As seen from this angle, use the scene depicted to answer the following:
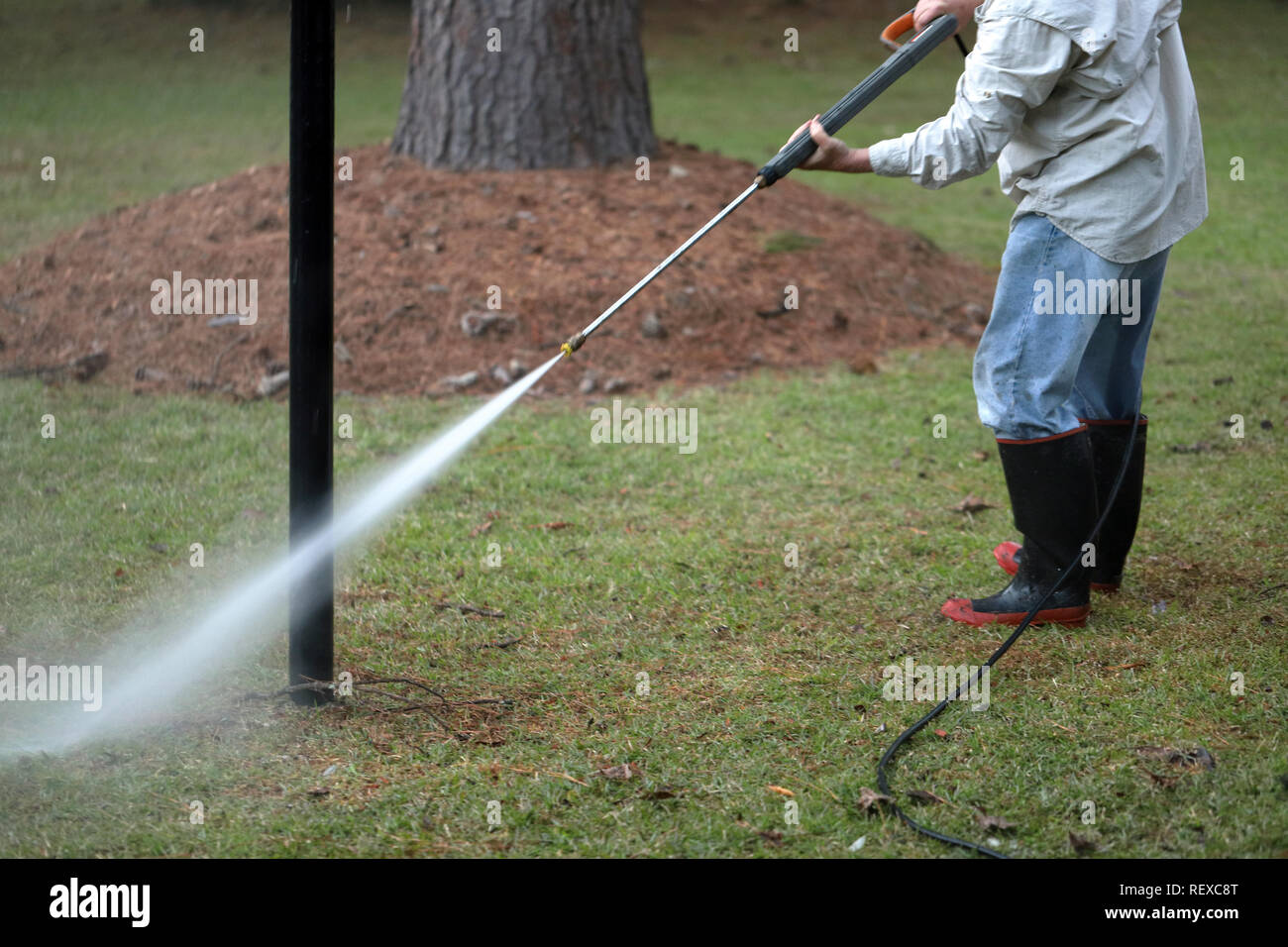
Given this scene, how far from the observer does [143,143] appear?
11.3 meters

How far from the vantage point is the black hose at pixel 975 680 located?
2668 millimetres

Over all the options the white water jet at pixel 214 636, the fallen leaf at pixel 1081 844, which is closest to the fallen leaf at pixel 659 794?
the fallen leaf at pixel 1081 844

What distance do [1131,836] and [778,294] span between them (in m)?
4.70

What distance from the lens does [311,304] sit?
2984mm

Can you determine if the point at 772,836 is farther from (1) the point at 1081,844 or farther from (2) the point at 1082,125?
(2) the point at 1082,125

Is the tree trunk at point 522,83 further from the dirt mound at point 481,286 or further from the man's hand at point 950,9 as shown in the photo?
the man's hand at point 950,9

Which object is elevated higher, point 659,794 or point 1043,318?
point 1043,318

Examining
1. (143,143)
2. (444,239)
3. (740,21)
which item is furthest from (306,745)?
(740,21)

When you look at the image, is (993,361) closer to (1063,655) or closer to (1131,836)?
(1063,655)

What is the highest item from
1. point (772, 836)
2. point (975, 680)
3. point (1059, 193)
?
point (1059, 193)

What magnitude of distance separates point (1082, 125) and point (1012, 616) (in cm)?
144

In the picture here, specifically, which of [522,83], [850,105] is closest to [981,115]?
[850,105]

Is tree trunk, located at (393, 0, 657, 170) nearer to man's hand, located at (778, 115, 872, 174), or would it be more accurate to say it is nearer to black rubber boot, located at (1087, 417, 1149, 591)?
man's hand, located at (778, 115, 872, 174)

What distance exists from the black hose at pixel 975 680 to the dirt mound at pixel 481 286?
9.22ft
